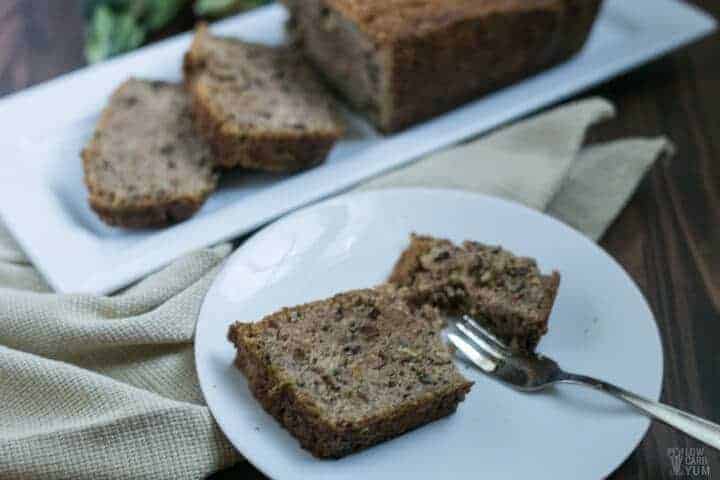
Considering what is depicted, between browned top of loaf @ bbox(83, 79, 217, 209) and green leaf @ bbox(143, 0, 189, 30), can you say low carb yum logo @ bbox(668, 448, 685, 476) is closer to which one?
browned top of loaf @ bbox(83, 79, 217, 209)

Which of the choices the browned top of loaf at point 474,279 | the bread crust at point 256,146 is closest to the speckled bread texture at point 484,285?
the browned top of loaf at point 474,279

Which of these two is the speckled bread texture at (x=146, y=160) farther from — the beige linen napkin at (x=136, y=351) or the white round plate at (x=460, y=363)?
the white round plate at (x=460, y=363)

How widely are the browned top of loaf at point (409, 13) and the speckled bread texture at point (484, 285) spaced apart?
98cm

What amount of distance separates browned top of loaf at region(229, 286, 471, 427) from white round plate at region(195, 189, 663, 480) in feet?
0.37

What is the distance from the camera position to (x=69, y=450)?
2.25 meters

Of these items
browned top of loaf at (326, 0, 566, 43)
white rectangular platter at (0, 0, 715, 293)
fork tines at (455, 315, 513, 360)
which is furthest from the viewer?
browned top of loaf at (326, 0, 566, 43)

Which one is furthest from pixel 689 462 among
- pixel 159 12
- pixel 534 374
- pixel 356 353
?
pixel 159 12

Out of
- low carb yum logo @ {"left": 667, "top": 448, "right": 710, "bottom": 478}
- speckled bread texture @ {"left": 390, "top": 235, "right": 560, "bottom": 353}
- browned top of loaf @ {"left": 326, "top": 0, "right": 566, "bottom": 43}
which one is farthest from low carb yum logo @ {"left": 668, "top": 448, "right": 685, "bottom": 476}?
browned top of loaf @ {"left": 326, "top": 0, "right": 566, "bottom": 43}

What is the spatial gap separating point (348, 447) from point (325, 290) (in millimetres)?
596

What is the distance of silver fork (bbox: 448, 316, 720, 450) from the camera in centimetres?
215

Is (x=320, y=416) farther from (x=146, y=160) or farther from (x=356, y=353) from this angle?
(x=146, y=160)

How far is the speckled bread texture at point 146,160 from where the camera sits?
120 inches

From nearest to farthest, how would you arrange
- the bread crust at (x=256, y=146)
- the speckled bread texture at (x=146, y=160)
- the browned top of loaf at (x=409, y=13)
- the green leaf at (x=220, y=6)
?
the speckled bread texture at (x=146, y=160) < the bread crust at (x=256, y=146) < the browned top of loaf at (x=409, y=13) < the green leaf at (x=220, y=6)

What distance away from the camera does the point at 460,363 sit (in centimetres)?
247
